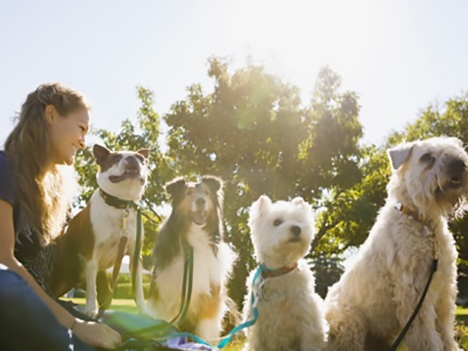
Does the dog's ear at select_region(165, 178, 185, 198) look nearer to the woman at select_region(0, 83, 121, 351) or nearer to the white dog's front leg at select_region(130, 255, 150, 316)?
the white dog's front leg at select_region(130, 255, 150, 316)

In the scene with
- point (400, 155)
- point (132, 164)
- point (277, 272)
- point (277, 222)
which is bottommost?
point (277, 272)

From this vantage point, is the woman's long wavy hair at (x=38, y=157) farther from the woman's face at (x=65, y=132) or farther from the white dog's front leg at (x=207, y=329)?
the white dog's front leg at (x=207, y=329)

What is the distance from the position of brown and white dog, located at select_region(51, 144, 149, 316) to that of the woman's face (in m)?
0.92

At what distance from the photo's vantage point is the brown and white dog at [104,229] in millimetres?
4812

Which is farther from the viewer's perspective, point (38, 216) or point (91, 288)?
point (91, 288)

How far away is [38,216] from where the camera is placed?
3668 millimetres

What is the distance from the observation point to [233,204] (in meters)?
21.7

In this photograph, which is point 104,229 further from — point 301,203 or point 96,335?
point 96,335

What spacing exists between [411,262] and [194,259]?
6.49ft

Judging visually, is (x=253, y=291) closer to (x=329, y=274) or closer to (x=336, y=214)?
(x=329, y=274)

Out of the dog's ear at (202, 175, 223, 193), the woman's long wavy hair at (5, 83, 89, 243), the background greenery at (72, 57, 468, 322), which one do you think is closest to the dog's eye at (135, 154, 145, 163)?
the dog's ear at (202, 175, 223, 193)

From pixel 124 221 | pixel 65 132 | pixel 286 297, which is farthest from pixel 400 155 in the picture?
pixel 65 132

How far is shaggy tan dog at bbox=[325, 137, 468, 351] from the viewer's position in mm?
4578

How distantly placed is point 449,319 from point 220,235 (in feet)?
7.33
